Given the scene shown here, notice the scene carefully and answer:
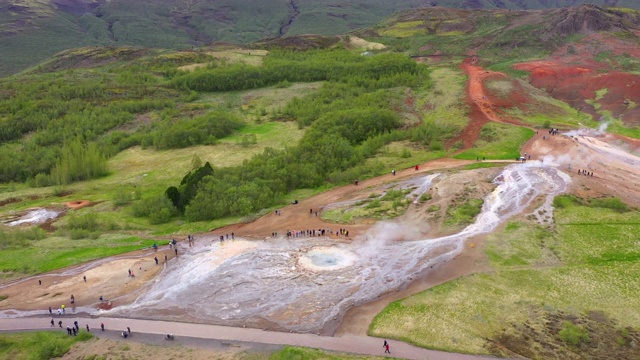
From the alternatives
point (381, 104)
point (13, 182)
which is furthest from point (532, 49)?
point (13, 182)

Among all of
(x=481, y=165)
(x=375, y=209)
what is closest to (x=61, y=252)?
(x=375, y=209)

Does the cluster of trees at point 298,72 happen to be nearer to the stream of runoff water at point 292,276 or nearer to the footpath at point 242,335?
the stream of runoff water at point 292,276

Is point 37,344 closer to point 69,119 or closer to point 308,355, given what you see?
point 308,355

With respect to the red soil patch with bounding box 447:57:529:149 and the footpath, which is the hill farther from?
the footpath

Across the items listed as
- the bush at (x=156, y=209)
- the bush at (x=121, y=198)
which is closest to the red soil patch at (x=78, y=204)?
the bush at (x=121, y=198)

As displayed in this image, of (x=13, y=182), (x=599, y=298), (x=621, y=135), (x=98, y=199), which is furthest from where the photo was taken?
(x=13, y=182)

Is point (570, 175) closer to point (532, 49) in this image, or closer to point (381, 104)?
point (381, 104)
